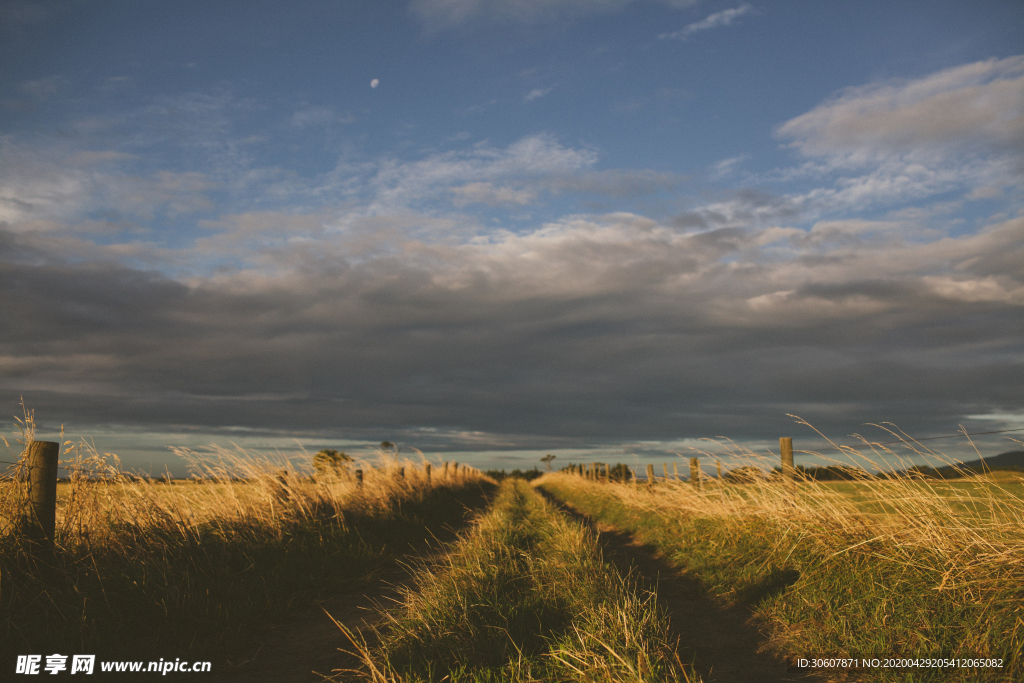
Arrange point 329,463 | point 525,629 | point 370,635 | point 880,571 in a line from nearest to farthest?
point 525,629 → point 370,635 → point 880,571 → point 329,463

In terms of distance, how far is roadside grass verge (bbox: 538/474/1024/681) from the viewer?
3822mm

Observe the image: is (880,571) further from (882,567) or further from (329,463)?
(329,463)

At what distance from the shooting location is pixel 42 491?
15.5 feet

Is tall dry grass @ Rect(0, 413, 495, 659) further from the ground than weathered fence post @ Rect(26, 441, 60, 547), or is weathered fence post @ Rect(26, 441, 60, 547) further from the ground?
weathered fence post @ Rect(26, 441, 60, 547)

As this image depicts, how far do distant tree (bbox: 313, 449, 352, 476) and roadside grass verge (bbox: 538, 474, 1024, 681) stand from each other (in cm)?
730

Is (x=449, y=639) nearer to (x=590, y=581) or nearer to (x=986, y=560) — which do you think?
(x=590, y=581)

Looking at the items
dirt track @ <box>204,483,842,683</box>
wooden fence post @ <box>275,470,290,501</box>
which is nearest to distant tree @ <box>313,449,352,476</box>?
wooden fence post @ <box>275,470,290,501</box>

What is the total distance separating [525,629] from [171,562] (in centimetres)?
405

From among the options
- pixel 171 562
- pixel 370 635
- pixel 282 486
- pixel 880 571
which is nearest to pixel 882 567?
pixel 880 571

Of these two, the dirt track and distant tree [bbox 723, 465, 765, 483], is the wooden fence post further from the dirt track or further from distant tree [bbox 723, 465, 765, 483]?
distant tree [bbox 723, 465, 765, 483]

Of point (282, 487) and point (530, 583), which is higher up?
point (282, 487)

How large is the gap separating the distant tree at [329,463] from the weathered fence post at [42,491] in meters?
5.53

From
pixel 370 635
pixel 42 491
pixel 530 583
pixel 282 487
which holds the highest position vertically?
pixel 42 491

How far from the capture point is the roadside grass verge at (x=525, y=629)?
317 centimetres
